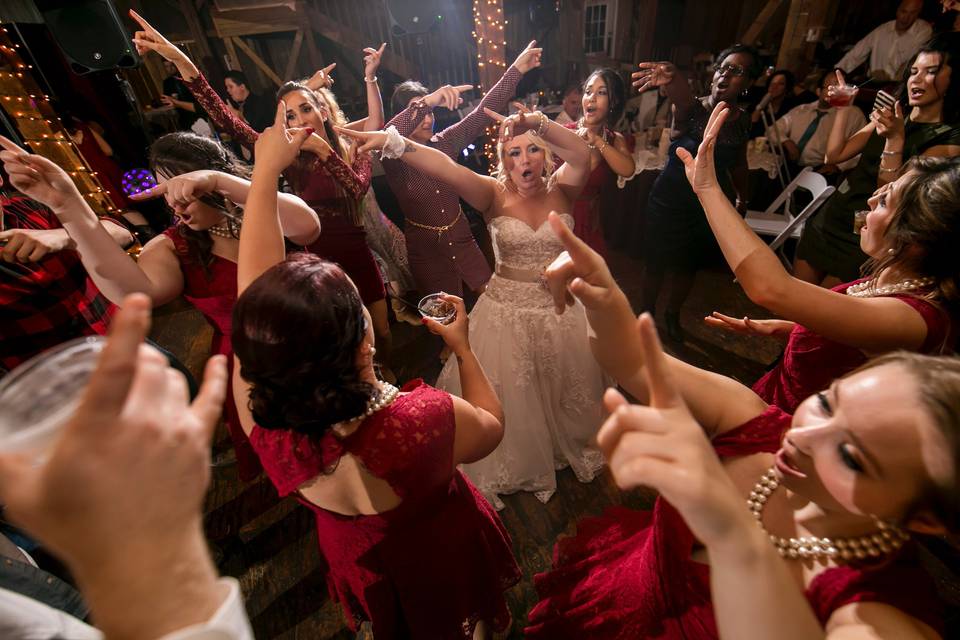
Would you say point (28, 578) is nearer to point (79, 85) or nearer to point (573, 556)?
point (573, 556)

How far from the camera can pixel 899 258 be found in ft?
4.32

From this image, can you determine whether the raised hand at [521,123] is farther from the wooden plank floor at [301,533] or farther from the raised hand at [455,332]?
the wooden plank floor at [301,533]

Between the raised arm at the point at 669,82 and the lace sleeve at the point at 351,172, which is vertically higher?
the raised arm at the point at 669,82

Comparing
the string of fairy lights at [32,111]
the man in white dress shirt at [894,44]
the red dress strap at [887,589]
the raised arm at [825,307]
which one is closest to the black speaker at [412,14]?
the string of fairy lights at [32,111]

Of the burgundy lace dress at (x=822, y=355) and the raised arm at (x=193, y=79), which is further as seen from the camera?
the raised arm at (x=193, y=79)

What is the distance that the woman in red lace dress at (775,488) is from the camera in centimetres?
58

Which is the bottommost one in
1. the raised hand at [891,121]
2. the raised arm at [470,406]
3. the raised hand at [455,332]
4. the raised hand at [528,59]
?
the raised arm at [470,406]

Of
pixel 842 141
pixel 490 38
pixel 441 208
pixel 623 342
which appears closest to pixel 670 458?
pixel 623 342

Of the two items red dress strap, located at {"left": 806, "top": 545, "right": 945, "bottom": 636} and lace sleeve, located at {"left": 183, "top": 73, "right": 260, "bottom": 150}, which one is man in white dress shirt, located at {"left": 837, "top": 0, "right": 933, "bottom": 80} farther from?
lace sleeve, located at {"left": 183, "top": 73, "right": 260, "bottom": 150}

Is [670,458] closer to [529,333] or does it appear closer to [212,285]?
[529,333]

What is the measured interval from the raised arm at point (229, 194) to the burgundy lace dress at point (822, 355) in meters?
2.04

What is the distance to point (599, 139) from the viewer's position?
3.02m

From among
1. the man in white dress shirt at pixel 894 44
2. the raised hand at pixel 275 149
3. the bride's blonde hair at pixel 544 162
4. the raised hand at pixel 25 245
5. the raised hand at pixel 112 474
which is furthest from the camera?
the man in white dress shirt at pixel 894 44

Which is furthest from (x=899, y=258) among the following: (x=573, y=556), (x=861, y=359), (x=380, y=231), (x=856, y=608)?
(x=380, y=231)
